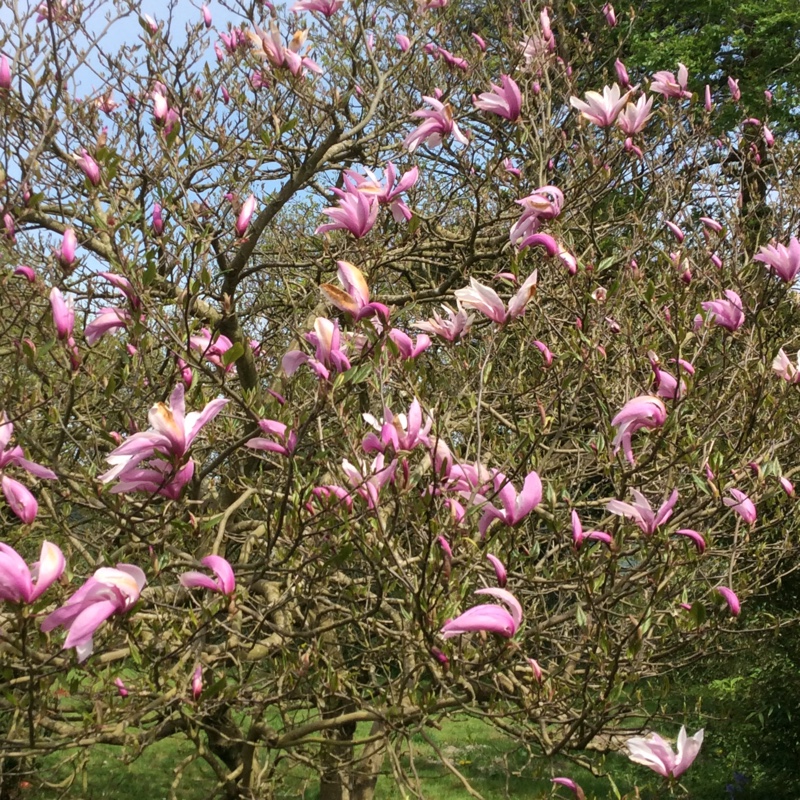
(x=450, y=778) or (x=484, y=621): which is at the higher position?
(x=484, y=621)

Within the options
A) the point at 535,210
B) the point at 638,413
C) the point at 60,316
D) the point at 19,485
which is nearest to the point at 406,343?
the point at 535,210

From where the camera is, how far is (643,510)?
2.07m

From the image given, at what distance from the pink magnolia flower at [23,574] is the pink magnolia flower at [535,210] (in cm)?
150

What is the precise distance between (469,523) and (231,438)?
1319 mm

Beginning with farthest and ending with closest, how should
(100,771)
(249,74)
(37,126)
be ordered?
(100,771) → (249,74) → (37,126)

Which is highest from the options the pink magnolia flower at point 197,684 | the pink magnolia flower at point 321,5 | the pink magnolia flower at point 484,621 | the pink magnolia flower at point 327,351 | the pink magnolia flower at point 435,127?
the pink magnolia flower at point 321,5

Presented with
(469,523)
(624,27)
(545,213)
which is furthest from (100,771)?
(624,27)

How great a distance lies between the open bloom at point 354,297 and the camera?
1.87m

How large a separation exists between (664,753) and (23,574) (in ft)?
4.91

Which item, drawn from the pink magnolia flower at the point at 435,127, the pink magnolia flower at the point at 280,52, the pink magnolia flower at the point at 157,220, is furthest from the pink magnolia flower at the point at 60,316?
the pink magnolia flower at the point at 280,52

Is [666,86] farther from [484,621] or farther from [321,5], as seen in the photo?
[484,621]

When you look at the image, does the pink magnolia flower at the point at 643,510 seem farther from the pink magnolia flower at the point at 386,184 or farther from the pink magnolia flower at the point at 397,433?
the pink magnolia flower at the point at 386,184

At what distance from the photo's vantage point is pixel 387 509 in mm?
2756

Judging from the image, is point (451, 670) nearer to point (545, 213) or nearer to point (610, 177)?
point (545, 213)
